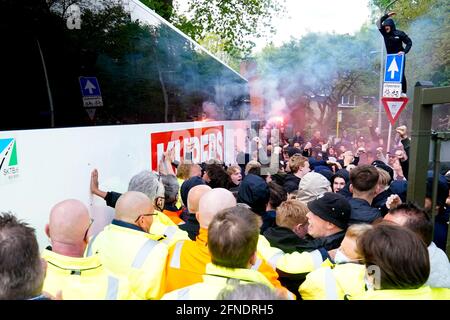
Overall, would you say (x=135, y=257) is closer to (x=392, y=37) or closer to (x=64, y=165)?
(x=64, y=165)

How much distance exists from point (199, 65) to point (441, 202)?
5.97 metres

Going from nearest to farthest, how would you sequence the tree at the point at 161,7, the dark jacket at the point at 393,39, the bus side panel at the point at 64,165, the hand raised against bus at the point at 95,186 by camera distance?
the bus side panel at the point at 64,165 < the hand raised against bus at the point at 95,186 < the dark jacket at the point at 393,39 < the tree at the point at 161,7

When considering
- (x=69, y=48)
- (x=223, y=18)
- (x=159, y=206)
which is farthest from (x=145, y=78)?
(x=223, y=18)

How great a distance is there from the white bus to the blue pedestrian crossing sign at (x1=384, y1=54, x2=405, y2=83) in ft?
11.0

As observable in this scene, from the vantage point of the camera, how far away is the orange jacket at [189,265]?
2.45m

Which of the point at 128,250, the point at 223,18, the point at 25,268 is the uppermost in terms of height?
the point at 223,18

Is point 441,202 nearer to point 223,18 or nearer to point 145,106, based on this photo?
point 145,106

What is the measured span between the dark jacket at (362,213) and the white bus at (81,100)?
2.48m

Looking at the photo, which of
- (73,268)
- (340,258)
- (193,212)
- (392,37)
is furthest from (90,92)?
(392,37)

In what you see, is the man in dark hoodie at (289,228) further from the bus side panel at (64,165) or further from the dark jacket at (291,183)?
the dark jacket at (291,183)

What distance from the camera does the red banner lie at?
6.26m

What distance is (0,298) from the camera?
163 cm

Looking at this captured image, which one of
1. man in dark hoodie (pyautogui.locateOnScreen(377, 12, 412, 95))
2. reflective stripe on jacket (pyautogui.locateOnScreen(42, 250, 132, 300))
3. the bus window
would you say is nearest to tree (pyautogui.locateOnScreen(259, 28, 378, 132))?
man in dark hoodie (pyautogui.locateOnScreen(377, 12, 412, 95))

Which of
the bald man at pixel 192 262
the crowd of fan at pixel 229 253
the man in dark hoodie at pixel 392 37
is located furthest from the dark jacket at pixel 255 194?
the man in dark hoodie at pixel 392 37
